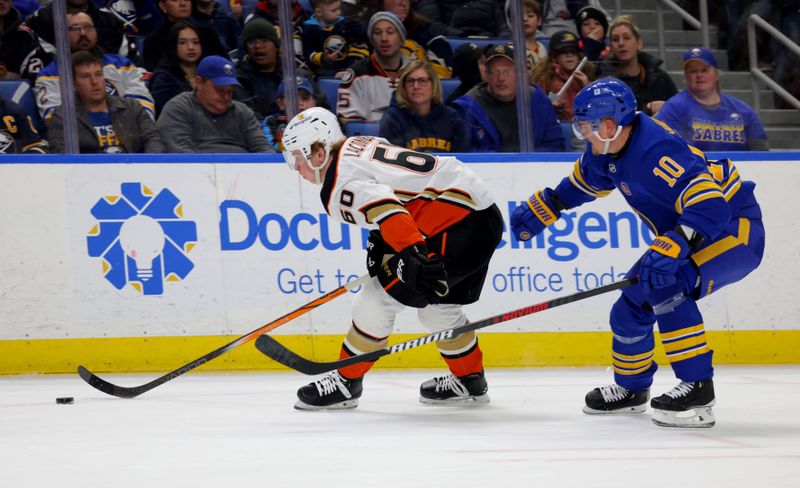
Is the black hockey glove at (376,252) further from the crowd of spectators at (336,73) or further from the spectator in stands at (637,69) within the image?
the spectator in stands at (637,69)

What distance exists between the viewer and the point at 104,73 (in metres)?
5.94

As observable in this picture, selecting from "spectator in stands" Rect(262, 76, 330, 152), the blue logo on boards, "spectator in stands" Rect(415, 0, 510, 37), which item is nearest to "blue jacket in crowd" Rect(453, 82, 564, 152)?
"spectator in stands" Rect(415, 0, 510, 37)

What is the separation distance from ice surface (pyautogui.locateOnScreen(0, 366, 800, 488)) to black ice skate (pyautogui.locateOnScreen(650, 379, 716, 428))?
0.23ft

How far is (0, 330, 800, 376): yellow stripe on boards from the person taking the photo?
18.7 feet

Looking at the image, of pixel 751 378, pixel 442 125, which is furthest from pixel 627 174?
pixel 442 125

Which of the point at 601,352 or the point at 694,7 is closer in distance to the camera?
the point at 601,352

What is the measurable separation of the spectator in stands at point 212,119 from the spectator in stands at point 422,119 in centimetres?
70

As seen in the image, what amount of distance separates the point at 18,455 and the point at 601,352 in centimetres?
344

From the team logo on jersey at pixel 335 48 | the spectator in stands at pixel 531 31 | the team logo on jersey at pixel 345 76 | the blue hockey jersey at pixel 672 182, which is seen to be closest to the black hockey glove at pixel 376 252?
the blue hockey jersey at pixel 672 182

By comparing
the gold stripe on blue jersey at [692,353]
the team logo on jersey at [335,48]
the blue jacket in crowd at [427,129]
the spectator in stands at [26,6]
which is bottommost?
the gold stripe on blue jersey at [692,353]

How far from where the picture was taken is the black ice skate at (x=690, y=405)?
3.77 metres

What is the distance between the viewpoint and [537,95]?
631 centimetres

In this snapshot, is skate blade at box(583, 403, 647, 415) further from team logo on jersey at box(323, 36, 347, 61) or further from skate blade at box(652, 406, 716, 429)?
team logo on jersey at box(323, 36, 347, 61)

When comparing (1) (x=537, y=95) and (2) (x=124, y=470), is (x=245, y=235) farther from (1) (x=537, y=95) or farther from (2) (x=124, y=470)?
(2) (x=124, y=470)
